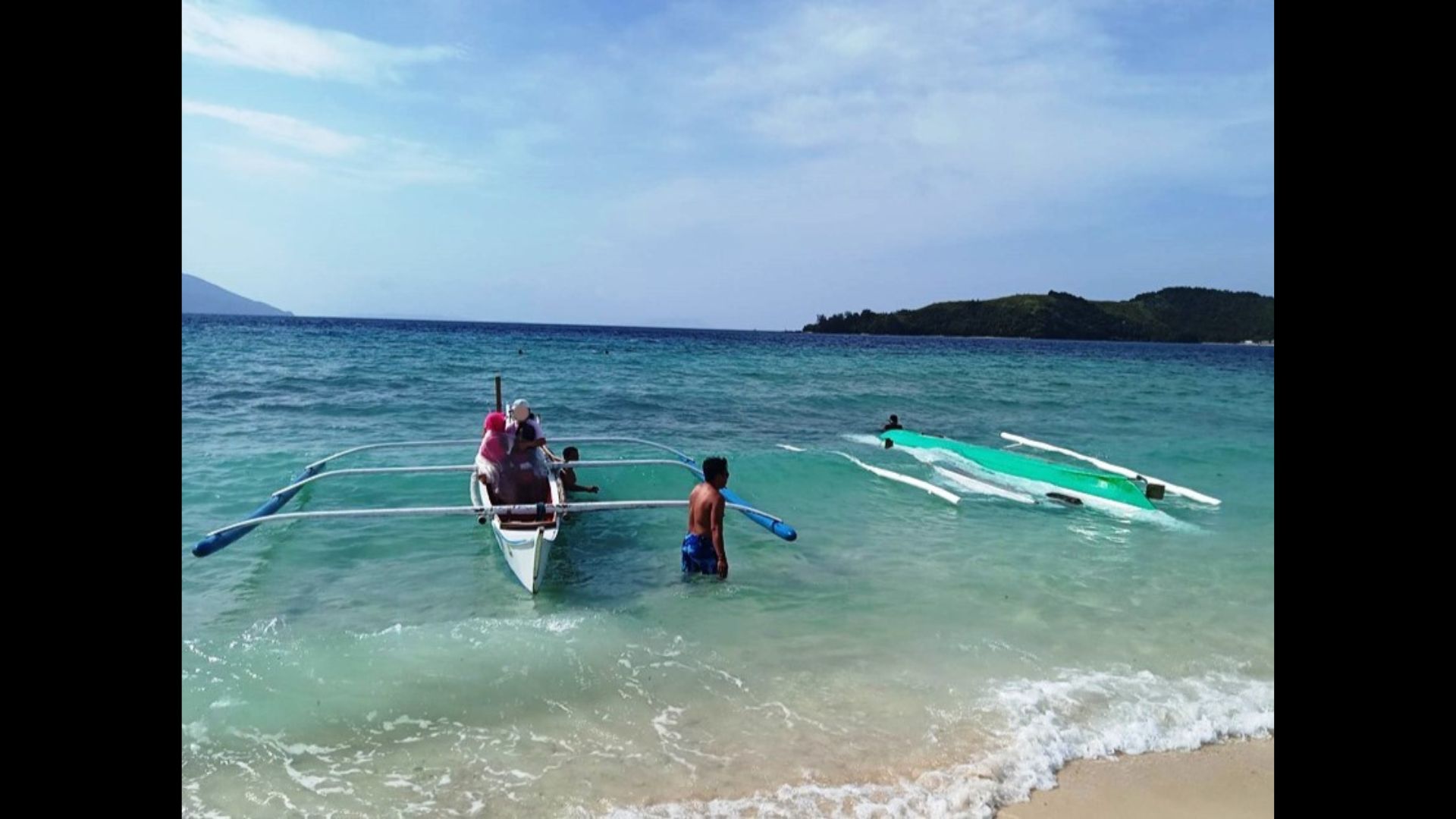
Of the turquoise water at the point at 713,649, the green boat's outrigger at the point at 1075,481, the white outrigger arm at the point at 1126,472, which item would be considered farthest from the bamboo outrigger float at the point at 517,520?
the white outrigger arm at the point at 1126,472

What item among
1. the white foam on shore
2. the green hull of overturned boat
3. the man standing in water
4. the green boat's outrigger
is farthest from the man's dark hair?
the green hull of overturned boat

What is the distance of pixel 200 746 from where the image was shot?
4.71m

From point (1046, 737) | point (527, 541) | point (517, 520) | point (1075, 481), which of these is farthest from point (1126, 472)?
point (527, 541)

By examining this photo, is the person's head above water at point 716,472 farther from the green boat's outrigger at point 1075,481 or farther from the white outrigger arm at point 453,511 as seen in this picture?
the green boat's outrigger at point 1075,481

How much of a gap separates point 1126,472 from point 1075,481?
2010 mm

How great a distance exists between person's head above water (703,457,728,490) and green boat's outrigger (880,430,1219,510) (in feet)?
20.4

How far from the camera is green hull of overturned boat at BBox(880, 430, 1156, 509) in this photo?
1127cm

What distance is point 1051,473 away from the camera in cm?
1262

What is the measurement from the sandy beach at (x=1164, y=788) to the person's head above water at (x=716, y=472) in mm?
3820
